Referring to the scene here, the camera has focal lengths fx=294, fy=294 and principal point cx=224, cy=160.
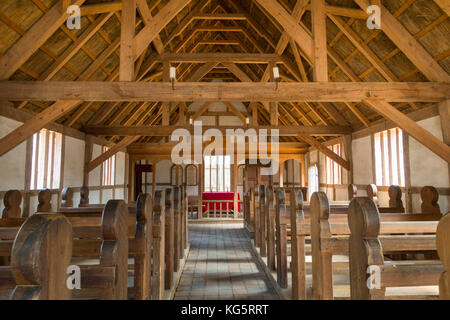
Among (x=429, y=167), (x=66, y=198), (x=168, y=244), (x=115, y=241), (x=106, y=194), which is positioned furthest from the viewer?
(x=106, y=194)

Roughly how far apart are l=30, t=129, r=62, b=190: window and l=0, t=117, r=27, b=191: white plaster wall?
20.2 inches

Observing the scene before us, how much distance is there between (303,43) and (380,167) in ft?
14.0

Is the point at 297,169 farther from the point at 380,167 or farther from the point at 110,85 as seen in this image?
the point at 110,85

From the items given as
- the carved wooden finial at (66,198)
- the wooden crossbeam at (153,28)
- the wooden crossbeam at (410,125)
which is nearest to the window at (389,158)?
the wooden crossbeam at (410,125)

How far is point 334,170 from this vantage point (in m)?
10.1

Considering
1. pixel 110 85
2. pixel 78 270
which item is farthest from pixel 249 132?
pixel 78 270

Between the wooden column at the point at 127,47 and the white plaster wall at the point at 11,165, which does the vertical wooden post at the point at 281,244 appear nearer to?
the wooden column at the point at 127,47

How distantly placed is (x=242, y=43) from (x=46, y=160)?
21.5ft

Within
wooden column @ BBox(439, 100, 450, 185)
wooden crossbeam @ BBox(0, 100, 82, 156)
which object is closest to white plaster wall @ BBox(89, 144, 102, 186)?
wooden crossbeam @ BBox(0, 100, 82, 156)

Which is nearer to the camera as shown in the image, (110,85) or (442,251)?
(442,251)

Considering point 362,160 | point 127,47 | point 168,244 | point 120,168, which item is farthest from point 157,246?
point 120,168

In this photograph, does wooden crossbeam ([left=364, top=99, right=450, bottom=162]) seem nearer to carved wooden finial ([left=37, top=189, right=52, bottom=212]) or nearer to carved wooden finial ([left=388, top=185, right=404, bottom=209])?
carved wooden finial ([left=388, top=185, right=404, bottom=209])

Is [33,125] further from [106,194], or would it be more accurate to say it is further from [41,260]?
[106,194]

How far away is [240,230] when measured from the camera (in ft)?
29.1
